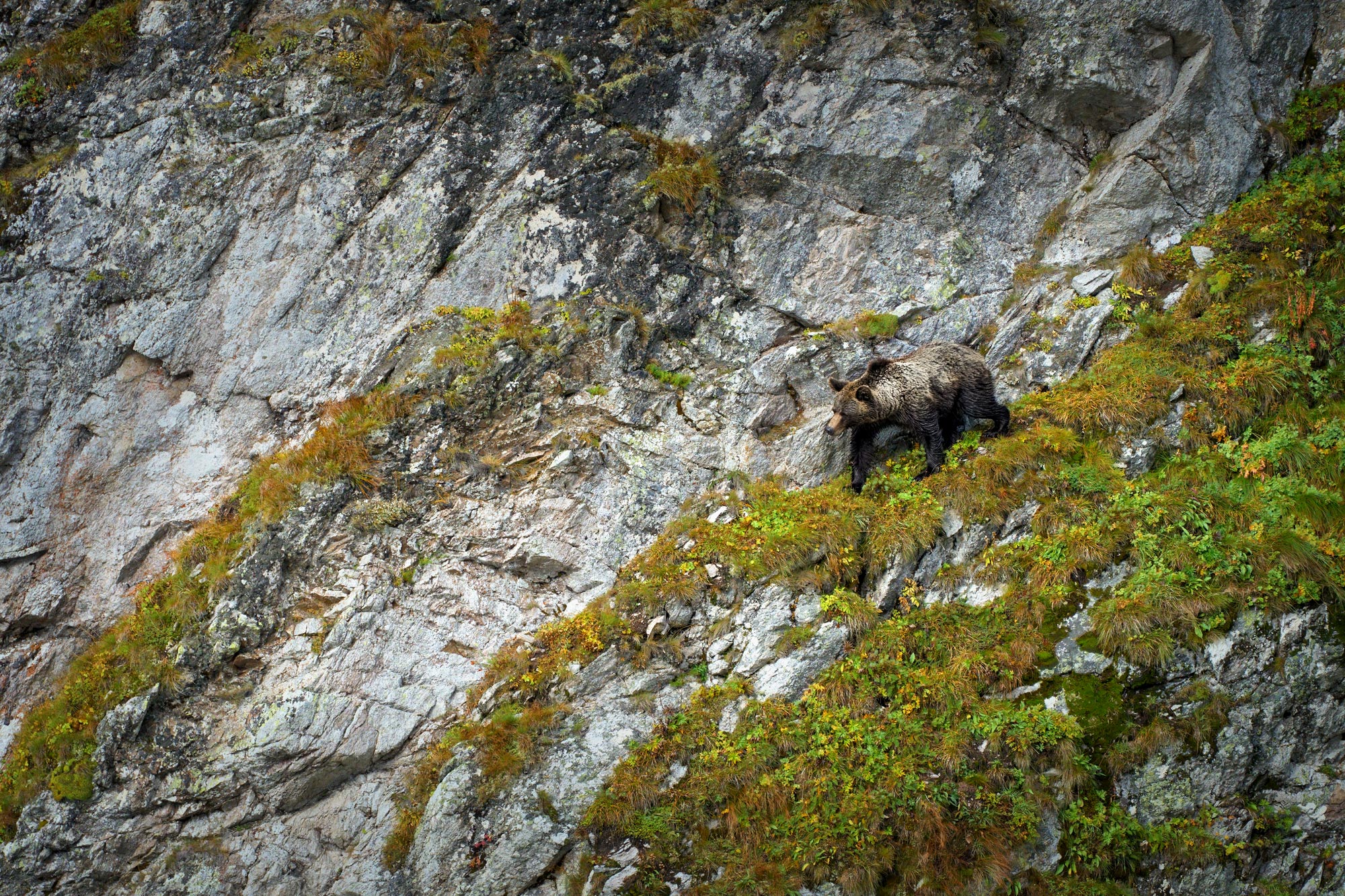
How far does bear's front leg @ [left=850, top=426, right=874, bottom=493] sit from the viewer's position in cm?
937

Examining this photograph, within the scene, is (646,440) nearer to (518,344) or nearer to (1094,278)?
(518,344)

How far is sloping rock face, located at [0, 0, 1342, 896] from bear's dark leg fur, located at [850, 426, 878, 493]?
262 millimetres

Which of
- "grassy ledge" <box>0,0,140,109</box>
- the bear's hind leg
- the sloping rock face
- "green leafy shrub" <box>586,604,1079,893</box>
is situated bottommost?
"green leafy shrub" <box>586,604,1079,893</box>

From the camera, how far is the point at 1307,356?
8.09 m

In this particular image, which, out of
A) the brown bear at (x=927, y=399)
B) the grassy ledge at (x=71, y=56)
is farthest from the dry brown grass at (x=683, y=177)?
the grassy ledge at (x=71, y=56)

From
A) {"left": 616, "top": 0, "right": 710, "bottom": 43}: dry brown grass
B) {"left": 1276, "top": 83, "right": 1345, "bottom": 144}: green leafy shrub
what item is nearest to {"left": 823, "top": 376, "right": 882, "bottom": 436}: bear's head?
{"left": 616, "top": 0, "right": 710, "bottom": 43}: dry brown grass

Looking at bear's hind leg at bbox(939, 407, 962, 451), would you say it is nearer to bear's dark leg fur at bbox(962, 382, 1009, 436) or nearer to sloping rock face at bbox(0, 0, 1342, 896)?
bear's dark leg fur at bbox(962, 382, 1009, 436)

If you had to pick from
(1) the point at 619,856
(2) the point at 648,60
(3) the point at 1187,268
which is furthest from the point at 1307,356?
(2) the point at 648,60

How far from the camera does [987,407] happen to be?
902 centimetres

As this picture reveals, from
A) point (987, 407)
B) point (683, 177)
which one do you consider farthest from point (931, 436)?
point (683, 177)

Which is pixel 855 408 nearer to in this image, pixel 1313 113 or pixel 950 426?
pixel 950 426

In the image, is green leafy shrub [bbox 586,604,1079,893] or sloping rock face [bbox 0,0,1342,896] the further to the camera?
sloping rock face [bbox 0,0,1342,896]

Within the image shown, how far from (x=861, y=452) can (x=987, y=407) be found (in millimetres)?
1472

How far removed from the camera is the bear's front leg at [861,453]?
9367mm
